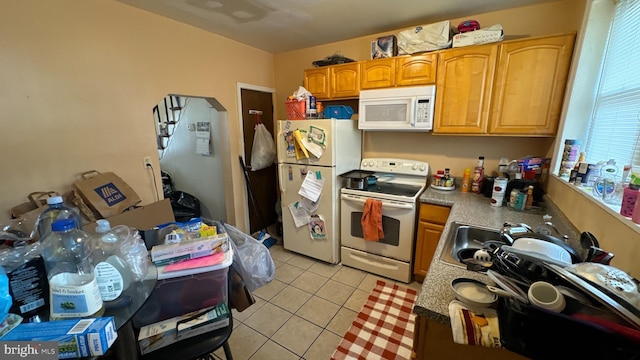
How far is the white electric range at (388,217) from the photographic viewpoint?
2.26 metres

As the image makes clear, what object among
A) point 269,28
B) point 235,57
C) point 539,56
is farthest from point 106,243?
point 539,56

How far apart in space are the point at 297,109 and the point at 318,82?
412 mm

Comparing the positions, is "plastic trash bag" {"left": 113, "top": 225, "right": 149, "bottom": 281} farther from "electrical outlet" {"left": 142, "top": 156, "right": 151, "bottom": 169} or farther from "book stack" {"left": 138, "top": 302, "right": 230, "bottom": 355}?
"electrical outlet" {"left": 142, "top": 156, "right": 151, "bottom": 169}

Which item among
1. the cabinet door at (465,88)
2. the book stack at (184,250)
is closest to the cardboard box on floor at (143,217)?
the book stack at (184,250)

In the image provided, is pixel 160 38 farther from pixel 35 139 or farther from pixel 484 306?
pixel 484 306

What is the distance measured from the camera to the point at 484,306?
30.5 inches

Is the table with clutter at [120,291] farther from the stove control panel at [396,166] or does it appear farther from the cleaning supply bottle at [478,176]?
the cleaning supply bottle at [478,176]

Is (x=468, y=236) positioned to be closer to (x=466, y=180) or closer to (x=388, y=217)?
(x=388, y=217)

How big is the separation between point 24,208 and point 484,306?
2.52m

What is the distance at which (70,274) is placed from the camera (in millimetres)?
769

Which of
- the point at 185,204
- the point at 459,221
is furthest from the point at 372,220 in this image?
the point at 185,204

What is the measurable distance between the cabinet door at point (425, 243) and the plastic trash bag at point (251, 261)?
1.41 meters

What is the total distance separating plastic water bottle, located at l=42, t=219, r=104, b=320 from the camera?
70cm

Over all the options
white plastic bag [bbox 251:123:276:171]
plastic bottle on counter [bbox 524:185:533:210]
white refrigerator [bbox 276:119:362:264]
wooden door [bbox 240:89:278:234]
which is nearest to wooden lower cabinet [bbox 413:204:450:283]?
plastic bottle on counter [bbox 524:185:533:210]
